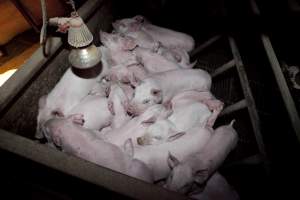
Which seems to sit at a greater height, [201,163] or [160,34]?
[160,34]

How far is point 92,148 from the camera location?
2.44m

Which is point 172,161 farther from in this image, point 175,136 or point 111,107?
point 111,107

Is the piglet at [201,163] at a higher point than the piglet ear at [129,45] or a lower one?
lower

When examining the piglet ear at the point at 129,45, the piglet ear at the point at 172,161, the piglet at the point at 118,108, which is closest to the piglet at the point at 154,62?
the piglet ear at the point at 129,45

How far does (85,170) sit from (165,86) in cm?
144

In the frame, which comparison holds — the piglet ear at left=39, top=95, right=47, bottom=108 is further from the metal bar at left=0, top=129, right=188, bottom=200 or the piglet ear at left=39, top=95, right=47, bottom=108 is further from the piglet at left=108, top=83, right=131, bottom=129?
the metal bar at left=0, top=129, right=188, bottom=200

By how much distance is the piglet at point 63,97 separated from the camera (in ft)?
9.39

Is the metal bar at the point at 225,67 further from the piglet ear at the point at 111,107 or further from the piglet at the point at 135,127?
the piglet ear at the point at 111,107

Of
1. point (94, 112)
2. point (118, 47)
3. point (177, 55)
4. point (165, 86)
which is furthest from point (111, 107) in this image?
point (177, 55)

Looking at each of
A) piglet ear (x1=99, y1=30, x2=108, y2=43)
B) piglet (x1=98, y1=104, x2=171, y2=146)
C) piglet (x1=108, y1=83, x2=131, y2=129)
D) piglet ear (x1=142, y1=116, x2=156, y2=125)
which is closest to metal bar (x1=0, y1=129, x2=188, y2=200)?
piglet (x1=98, y1=104, x2=171, y2=146)

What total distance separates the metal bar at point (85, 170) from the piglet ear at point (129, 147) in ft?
1.86

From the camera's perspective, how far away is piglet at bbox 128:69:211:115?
2877 millimetres

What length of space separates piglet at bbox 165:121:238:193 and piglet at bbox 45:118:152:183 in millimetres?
215

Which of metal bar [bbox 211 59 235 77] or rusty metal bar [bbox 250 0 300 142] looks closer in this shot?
rusty metal bar [bbox 250 0 300 142]
